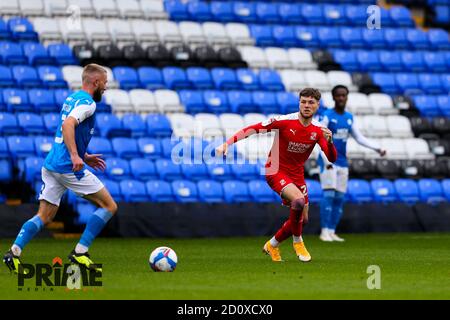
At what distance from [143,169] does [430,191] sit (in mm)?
5661

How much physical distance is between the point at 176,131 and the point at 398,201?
14.3 feet

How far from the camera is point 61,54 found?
21.0 meters

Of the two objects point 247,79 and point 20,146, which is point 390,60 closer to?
point 247,79

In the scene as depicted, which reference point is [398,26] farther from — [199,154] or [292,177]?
[292,177]

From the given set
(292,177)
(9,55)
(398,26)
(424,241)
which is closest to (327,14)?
(398,26)

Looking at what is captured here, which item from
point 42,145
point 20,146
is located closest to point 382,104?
point 42,145

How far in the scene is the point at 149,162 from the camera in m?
19.0

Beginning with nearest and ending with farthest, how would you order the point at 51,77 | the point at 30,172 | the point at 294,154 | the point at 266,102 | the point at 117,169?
the point at 294,154 < the point at 30,172 < the point at 117,169 < the point at 51,77 < the point at 266,102

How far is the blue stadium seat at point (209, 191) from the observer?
739 inches

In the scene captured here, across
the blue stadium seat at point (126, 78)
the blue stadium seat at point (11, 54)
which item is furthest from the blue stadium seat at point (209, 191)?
the blue stadium seat at point (11, 54)

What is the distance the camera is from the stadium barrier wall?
17.4m

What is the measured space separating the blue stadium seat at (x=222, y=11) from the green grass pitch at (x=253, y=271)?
7.98 meters

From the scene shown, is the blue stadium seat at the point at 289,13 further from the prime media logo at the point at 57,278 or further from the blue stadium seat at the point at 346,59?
the prime media logo at the point at 57,278

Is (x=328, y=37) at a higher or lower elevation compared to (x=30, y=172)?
higher
